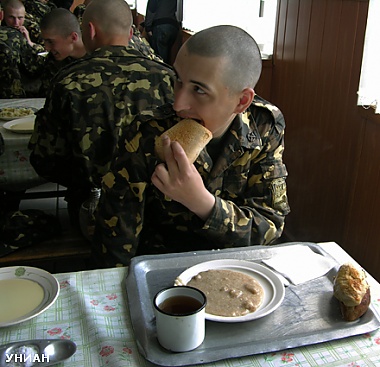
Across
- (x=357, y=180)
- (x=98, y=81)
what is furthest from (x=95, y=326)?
(x=357, y=180)

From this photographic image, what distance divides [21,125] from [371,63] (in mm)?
1791

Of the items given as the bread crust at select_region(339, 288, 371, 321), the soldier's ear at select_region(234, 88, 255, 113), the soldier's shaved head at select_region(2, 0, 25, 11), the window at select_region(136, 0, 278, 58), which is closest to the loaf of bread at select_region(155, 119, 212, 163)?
the soldier's ear at select_region(234, 88, 255, 113)

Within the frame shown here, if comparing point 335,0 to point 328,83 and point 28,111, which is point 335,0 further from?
point 28,111

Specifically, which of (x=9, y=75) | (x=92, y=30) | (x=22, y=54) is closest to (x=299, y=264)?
(x=92, y=30)

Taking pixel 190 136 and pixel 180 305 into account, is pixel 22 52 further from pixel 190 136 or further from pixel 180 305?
pixel 180 305

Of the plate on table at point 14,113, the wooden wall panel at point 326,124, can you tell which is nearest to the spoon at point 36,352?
the wooden wall panel at point 326,124

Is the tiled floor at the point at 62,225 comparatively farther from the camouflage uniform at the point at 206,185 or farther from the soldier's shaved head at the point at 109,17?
the soldier's shaved head at the point at 109,17

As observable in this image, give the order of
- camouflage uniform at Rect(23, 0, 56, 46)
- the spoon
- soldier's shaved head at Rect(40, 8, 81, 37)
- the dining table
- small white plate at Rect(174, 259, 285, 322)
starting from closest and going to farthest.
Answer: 1. the spoon
2. small white plate at Rect(174, 259, 285, 322)
3. the dining table
4. soldier's shaved head at Rect(40, 8, 81, 37)
5. camouflage uniform at Rect(23, 0, 56, 46)

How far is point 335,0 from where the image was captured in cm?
260

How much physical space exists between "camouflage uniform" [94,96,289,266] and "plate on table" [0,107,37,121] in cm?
141

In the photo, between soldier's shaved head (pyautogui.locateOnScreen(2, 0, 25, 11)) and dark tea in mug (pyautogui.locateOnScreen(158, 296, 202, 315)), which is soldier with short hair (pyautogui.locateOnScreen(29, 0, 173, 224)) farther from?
soldier's shaved head (pyautogui.locateOnScreen(2, 0, 25, 11))

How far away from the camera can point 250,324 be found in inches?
40.7

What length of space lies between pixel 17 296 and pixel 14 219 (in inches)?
42.6

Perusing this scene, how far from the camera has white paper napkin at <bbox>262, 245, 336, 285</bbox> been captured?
1.20 meters
